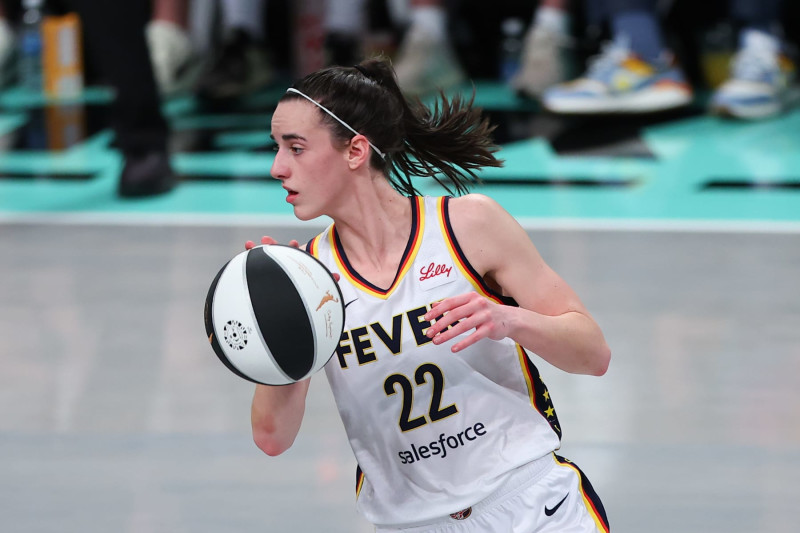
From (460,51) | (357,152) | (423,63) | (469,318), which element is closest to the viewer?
(469,318)

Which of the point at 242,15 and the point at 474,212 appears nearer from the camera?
the point at 474,212

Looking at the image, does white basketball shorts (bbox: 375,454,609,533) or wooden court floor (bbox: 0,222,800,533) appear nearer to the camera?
white basketball shorts (bbox: 375,454,609,533)

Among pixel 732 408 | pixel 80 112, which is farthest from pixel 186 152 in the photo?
pixel 732 408

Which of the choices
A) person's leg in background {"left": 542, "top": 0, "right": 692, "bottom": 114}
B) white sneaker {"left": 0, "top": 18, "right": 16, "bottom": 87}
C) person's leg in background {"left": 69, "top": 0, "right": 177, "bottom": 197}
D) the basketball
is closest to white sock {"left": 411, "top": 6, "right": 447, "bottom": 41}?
person's leg in background {"left": 542, "top": 0, "right": 692, "bottom": 114}

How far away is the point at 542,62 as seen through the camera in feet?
22.8

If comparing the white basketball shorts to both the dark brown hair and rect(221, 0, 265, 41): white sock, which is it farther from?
rect(221, 0, 265, 41): white sock

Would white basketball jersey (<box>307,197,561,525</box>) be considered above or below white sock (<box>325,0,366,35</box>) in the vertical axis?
above

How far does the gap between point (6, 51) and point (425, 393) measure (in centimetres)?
644

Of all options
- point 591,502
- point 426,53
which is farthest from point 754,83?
point 591,502

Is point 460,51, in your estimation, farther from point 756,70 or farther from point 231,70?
point 756,70

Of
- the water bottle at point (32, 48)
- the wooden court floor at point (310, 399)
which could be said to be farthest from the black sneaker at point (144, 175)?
the water bottle at point (32, 48)

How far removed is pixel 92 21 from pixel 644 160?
2687 millimetres

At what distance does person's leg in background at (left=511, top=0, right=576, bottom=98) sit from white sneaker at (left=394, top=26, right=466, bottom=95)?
0.43 meters

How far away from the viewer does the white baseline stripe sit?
504 cm
